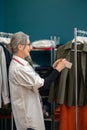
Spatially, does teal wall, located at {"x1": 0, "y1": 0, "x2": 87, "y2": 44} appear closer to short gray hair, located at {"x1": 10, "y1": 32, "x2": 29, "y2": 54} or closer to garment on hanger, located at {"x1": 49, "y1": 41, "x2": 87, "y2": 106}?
garment on hanger, located at {"x1": 49, "y1": 41, "x2": 87, "y2": 106}

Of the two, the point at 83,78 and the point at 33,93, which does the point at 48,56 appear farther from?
the point at 33,93

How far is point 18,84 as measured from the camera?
8.68 feet

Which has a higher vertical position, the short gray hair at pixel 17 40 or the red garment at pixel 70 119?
the short gray hair at pixel 17 40

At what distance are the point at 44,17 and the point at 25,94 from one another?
2.39 meters

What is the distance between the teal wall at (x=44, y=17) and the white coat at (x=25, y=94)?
2.10 m

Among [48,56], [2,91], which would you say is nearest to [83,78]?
[2,91]

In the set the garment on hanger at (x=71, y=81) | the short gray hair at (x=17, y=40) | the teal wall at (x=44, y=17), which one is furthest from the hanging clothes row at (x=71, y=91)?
the teal wall at (x=44, y=17)

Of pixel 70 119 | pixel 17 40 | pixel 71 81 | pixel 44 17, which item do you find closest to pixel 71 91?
pixel 71 81

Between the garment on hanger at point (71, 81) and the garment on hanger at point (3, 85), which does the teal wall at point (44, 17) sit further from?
the garment on hanger at point (3, 85)

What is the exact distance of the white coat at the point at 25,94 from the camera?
102 inches

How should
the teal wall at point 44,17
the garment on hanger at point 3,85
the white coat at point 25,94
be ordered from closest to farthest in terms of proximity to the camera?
the white coat at point 25,94
the garment on hanger at point 3,85
the teal wall at point 44,17

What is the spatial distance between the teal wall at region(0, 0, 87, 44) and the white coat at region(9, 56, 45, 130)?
2.10m

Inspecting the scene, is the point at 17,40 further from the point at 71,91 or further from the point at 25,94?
the point at 71,91

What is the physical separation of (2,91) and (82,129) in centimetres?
105
